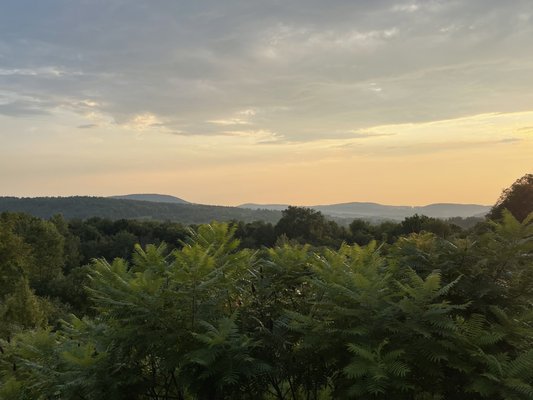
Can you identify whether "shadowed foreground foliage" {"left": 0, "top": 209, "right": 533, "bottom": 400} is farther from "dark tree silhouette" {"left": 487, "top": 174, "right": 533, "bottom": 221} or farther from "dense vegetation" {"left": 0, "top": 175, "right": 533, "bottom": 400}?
"dark tree silhouette" {"left": 487, "top": 174, "right": 533, "bottom": 221}

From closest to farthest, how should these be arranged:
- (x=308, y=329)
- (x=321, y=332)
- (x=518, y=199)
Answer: (x=321, y=332)
(x=308, y=329)
(x=518, y=199)

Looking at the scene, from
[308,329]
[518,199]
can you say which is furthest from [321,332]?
[518,199]

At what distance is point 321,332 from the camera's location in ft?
16.2

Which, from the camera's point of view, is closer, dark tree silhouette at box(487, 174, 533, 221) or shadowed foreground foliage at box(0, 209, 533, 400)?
shadowed foreground foliage at box(0, 209, 533, 400)

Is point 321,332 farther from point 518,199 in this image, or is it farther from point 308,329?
point 518,199

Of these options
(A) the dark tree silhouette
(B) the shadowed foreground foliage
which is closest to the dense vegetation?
(B) the shadowed foreground foliage

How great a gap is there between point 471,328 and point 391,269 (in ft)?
4.34

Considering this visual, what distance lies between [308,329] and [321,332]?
0.33 metres

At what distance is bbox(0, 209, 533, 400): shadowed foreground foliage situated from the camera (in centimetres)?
450

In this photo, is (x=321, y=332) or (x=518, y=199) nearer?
(x=321, y=332)

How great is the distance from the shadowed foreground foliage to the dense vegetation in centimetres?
2

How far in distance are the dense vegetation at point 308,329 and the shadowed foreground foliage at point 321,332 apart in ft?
0.05

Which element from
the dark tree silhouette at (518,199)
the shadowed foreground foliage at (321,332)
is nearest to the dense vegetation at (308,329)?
the shadowed foreground foliage at (321,332)

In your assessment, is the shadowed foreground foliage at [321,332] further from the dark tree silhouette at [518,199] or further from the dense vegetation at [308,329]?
the dark tree silhouette at [518,199]
